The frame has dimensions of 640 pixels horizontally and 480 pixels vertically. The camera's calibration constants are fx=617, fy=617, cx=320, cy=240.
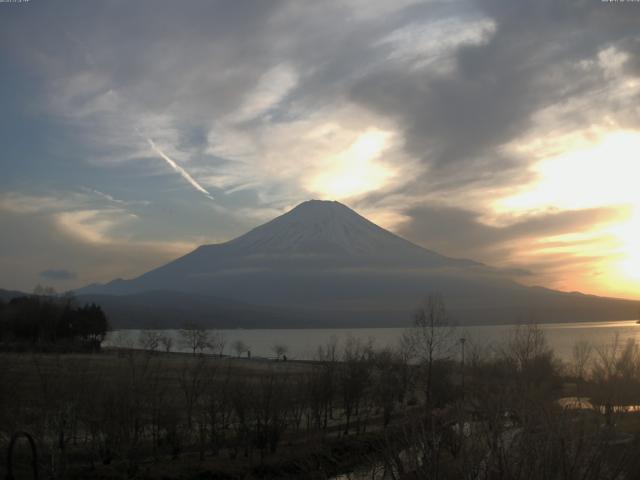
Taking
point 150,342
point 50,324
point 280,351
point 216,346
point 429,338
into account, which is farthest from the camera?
point 216,346

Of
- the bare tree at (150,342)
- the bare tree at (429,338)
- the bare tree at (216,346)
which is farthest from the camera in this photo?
the bare tree at (216,346)

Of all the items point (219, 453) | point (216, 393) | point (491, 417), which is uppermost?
point (491, 417)

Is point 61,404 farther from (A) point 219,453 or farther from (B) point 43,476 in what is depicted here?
(A) point 219,453

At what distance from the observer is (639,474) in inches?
333

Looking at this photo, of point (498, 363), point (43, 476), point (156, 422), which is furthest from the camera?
point (498, 363)

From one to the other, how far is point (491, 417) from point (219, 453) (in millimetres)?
14700

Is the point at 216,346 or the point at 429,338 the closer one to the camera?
the point at 429,338

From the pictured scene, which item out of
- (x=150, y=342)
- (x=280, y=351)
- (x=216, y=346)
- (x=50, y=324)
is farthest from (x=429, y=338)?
(x=216, y=346)

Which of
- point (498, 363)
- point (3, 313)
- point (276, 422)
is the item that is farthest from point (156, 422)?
point (3, 313)

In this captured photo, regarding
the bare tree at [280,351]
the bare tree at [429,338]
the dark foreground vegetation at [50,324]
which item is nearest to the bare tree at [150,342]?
the dark foreground vegetation at [50,324]

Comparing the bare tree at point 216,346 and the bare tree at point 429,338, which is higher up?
the bare tree at point 429,338

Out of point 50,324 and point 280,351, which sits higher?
point 50,324

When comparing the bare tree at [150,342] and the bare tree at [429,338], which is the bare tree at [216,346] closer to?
the bare tree at [150,342]

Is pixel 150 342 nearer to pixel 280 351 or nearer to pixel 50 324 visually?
pixel 50 324
